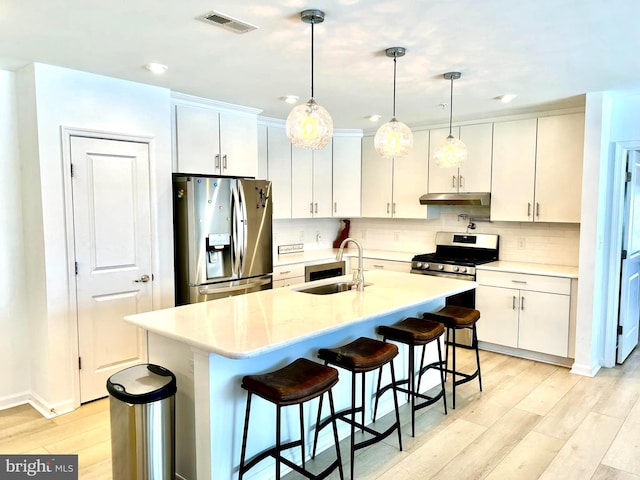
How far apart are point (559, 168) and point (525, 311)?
1373mm

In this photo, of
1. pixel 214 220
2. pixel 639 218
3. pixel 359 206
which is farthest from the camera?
pixel 359 206

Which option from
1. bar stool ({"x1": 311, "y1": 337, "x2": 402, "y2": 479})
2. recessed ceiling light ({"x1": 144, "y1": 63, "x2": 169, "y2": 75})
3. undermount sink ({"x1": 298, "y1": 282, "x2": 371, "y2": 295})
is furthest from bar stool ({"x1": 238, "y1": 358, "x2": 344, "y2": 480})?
recessed ceiling light ({"x1": 144, "y1": 63, "x2": 169, "y2": 75})

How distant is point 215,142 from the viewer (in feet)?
13.8

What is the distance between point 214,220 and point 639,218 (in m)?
3.86

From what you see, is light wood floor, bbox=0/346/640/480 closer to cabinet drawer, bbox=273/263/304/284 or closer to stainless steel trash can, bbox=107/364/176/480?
stainless steel trash can, bbox=107/364/176/480

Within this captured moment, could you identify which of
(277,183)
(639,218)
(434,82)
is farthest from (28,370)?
(639,218)

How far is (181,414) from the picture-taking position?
2350 millimetres

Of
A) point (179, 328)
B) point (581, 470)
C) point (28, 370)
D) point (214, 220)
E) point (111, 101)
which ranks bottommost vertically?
point (581, 470)

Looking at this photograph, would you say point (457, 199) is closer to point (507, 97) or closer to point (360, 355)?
point (507, 97)

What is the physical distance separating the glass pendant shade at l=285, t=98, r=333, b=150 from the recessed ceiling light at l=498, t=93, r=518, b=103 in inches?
83.3

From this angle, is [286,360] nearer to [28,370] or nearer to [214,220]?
[214,220]

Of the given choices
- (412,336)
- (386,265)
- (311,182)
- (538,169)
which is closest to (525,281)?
(538,169)

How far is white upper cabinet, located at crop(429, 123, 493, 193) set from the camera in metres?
4.68
